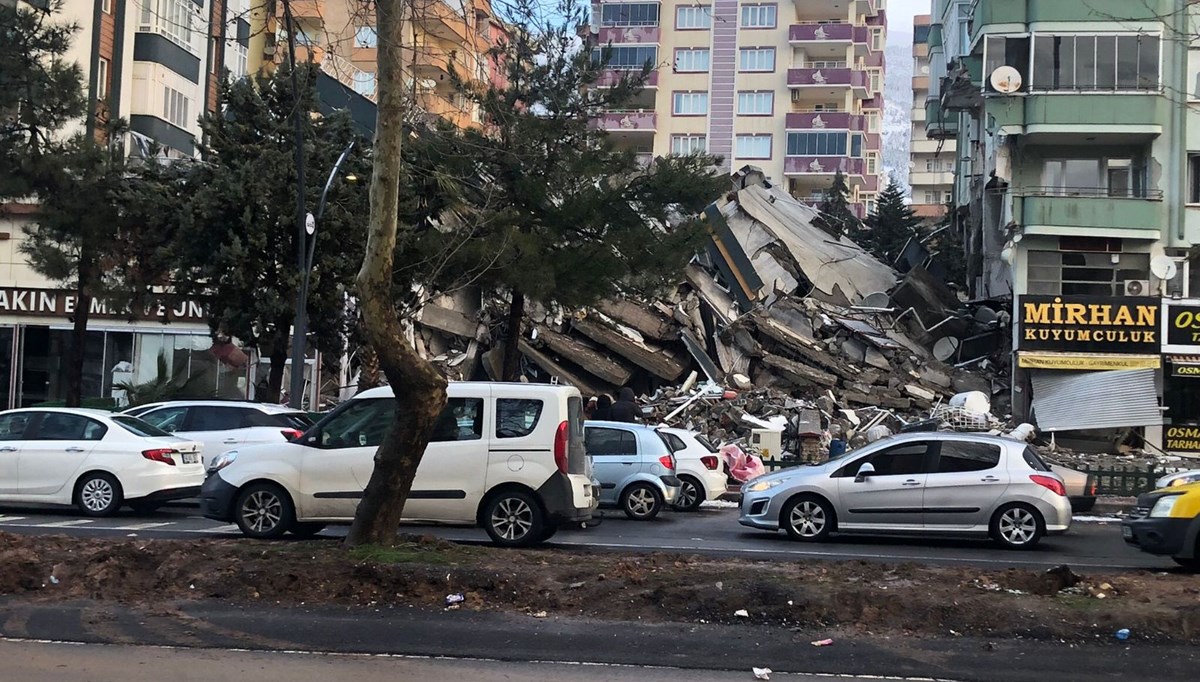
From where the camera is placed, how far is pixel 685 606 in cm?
869

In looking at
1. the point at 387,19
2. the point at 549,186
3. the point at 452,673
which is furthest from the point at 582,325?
the point at 452,673

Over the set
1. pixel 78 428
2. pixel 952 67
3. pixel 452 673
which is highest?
pixel 952 67

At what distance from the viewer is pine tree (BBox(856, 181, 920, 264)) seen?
195ft

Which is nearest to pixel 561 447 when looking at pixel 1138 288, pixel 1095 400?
pixel 1095 400

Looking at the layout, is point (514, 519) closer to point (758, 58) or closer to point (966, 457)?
point (966, 457)

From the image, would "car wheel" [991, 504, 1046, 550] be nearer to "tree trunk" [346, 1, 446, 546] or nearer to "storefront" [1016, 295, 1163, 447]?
"tree trunk" [346, 1, 446, 546]

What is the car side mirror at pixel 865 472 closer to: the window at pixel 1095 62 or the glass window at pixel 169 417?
the glass window at pixel 169 417

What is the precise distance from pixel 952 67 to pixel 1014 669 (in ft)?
112

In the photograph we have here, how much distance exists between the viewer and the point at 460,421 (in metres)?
12.9

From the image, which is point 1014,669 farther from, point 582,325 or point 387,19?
point 582,325

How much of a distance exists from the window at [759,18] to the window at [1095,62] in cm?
4165

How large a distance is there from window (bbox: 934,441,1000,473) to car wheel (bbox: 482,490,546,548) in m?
5.24

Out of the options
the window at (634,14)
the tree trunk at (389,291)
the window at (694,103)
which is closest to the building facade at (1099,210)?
the tree trunk at (389,291)

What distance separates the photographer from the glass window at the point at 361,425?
1301 centimetres
